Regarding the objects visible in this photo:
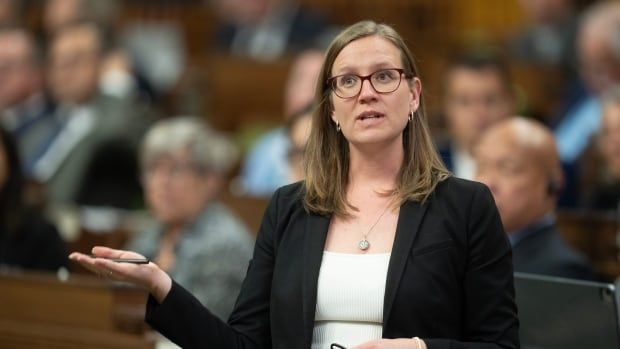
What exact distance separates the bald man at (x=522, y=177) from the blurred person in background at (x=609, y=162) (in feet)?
2.93

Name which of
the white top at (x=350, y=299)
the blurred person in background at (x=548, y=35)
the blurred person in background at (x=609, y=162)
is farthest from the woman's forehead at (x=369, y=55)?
the blurred person in background at (x=548, y=35)

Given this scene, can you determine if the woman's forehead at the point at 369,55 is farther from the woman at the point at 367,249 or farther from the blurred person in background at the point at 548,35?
the blurred person in background at the point at 548,35

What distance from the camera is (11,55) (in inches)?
300

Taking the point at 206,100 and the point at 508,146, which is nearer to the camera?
the point at 508,146

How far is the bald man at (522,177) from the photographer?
4070mm

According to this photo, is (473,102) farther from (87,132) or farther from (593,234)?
(87,132)

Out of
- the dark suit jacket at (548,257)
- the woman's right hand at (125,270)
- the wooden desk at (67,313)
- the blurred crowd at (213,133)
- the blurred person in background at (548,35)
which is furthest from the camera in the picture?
the blurred person in background at (548,35)

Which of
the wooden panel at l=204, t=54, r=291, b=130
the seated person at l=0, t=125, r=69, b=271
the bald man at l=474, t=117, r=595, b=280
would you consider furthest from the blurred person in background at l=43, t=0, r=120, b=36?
the bald man at l=474, t=117, r=595, b=280

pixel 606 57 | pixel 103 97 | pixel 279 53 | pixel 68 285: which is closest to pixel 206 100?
pixel 279 53

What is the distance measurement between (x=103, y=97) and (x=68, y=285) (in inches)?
131

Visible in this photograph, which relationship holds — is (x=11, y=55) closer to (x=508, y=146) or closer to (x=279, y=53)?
(x=279, y=53)

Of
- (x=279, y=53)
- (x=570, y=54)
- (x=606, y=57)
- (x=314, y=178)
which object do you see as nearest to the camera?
(x=314, y=178)

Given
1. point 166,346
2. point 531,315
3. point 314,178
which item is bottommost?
point 166,346

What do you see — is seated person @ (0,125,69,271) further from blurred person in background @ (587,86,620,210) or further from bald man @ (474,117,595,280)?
blurred person in background @ (587,86,620,210)
